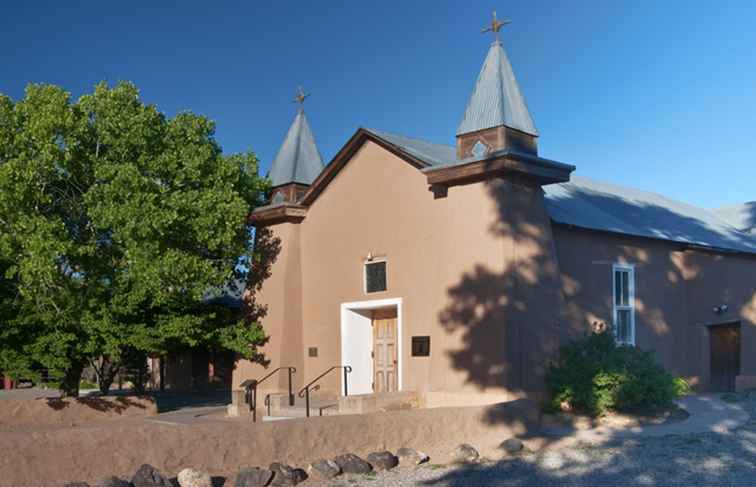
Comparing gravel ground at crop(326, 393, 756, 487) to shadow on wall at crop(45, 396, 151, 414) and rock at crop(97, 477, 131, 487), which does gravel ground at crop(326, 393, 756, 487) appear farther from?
shadow on wall at crop(45, 396, 151, 414)

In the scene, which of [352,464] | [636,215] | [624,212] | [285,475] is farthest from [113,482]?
[636,215]

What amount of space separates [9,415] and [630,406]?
13057mm

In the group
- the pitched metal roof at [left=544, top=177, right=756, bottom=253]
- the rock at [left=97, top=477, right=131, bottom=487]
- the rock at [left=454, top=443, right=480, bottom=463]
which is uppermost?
the pitched metal roof at [left=544, top=177, right=756, bottom=253]

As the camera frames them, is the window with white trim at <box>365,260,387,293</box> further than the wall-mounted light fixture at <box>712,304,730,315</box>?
No

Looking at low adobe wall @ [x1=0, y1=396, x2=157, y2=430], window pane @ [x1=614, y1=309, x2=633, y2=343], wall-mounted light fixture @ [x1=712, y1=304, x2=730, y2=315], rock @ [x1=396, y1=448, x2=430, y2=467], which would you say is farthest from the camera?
wall-mounted light fixture @ [x1=712, y1=304, x2=730, y2=315]

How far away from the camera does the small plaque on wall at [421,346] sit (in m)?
18.5

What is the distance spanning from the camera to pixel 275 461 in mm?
12945

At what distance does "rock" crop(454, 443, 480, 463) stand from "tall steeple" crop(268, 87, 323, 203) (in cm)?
1064

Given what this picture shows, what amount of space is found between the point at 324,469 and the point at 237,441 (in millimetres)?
1339

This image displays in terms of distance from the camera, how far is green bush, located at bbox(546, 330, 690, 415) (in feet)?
55.0

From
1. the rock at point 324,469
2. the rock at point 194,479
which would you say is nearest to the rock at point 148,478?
the rock at point 194,479

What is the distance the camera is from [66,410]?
1956 cm

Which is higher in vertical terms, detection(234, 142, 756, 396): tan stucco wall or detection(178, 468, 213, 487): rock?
detection(234, 142, 756, 396): tan stucco wall

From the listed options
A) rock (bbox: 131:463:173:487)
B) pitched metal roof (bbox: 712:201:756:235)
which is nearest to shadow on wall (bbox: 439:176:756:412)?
rock (bbox: 131:463:173:487)
